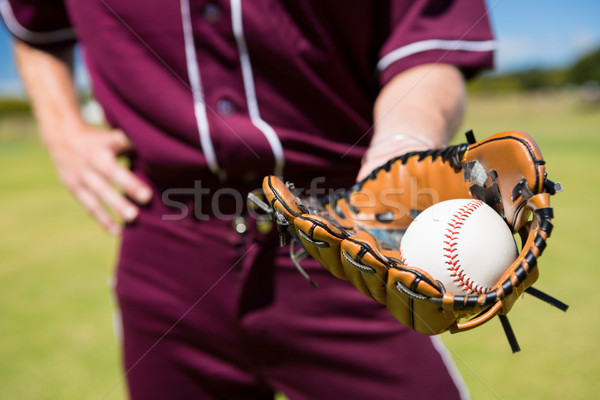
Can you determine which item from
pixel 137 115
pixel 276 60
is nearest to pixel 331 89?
pixel 276 60

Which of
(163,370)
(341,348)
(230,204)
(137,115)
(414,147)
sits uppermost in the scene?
(414,147)

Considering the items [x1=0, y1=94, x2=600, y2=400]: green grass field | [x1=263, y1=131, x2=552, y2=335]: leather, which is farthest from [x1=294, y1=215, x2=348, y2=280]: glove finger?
[x1=0, y1=94, x2=600, y2=400]: green grass field

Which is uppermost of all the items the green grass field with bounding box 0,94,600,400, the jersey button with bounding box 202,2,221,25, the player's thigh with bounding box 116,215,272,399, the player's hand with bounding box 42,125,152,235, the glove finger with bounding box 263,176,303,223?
the jersey button with bounding box 202,2,221,25

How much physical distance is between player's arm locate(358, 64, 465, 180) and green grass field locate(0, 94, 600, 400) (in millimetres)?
1378

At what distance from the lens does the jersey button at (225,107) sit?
107 centimetres

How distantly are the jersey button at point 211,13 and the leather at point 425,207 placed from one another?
1.45 feet

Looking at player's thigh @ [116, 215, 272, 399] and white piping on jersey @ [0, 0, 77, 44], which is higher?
white piping on jersey @ [0, 0, 77, 44]

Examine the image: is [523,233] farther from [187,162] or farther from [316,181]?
[187,162]

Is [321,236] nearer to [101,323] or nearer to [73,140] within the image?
[73,140]

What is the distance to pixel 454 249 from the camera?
86cm

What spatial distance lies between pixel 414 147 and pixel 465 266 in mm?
278

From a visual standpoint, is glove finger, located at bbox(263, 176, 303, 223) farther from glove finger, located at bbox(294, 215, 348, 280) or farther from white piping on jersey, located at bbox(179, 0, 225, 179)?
white piping on jersey, located at bbox(179, 0, 225, 179)

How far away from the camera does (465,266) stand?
A: 836 millimetres

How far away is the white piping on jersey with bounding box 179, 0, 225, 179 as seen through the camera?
104cm
